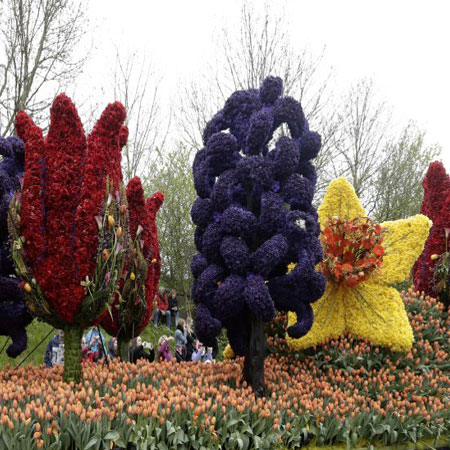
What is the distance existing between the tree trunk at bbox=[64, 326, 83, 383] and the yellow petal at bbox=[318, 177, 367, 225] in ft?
13.6

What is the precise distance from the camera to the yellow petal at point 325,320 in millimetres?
7340

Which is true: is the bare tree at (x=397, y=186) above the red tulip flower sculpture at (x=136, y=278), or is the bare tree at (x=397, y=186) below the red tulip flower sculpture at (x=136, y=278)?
above

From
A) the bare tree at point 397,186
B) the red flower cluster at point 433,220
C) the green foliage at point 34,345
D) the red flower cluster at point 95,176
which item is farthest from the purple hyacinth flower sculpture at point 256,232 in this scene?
the bare tree at point 397,186

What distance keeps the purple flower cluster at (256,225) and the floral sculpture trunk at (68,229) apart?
1102 mm

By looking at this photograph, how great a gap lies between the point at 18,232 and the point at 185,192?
500 inches

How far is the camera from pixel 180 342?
12.1 meters

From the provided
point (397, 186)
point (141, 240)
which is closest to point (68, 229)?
point (141, 240)

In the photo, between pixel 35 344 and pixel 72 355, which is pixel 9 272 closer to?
pixel 72 355

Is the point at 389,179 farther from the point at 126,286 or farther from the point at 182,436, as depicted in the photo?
the point at 182,436

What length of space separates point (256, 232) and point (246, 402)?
189 centimetres

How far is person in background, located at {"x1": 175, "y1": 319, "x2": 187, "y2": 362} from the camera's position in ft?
38.0

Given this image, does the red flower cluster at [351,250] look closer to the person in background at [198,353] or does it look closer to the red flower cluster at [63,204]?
the red flower cluster at [63,204]

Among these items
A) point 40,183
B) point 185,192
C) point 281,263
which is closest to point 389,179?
point 185,192

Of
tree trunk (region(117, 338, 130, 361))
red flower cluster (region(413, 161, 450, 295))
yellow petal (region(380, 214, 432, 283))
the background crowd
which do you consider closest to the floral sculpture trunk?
the background crowd
